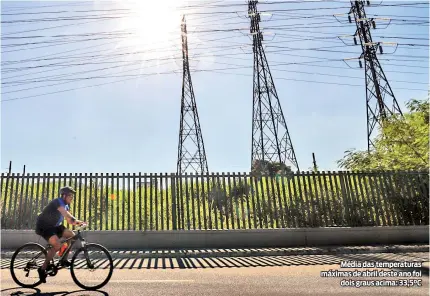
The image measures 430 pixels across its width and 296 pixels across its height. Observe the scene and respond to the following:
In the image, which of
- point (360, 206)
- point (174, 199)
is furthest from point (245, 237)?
point (360, 206)

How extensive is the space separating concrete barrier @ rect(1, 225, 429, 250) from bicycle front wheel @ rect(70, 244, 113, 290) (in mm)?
4133

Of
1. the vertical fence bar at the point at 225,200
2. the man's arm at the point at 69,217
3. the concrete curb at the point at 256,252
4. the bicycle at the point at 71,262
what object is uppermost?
the vertical fence bar at the point at 225,200

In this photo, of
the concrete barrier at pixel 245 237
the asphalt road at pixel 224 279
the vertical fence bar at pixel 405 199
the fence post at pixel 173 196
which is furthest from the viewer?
the vertical fence bar at pixel 405 199

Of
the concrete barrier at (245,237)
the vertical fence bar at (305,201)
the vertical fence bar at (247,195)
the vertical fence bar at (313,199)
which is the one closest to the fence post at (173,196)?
the concrete barrier at (245,237)

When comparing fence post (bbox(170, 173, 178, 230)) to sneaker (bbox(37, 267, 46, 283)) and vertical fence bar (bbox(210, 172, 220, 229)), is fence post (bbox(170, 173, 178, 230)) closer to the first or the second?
vertical fence bar (bbox(210, 172, 220, 229))

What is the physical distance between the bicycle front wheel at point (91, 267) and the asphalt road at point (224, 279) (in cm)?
17

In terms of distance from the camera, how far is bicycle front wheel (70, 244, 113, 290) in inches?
190

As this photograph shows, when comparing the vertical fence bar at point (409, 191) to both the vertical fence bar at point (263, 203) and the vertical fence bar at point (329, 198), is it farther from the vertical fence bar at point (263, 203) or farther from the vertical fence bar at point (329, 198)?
the vertical fence bar at point (263, 203)

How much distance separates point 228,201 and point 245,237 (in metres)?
1.34

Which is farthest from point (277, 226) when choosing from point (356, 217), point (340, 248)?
point (356, 217)

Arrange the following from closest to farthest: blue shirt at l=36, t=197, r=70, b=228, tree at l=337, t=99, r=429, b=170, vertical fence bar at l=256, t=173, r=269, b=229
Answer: blue shirt at l=36, t=197, r=70, b=228 < vertical fence bar at l=256, t=173, r=269, b=229 < tree at l=337, t=99, r=429, b=170

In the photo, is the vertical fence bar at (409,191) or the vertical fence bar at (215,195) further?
the vertical fence bar at (409,191)

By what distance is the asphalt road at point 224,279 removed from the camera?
15.4 feet

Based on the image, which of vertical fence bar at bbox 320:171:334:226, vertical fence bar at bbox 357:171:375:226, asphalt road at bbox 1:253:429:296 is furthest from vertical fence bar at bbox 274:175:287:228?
vertical fence bar at bbox 357:171:375:226
